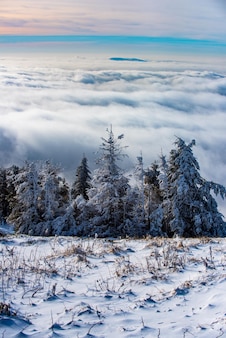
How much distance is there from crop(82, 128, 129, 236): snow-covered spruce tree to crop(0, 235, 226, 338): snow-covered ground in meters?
20.1

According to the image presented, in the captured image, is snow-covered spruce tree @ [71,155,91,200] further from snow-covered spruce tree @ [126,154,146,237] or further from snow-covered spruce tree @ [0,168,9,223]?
snow-covered spruce tree @ [0,168,9,223]

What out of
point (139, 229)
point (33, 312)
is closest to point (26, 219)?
point (139, 229)

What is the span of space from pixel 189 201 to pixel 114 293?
84.1 ft

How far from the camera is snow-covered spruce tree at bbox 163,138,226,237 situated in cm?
3069

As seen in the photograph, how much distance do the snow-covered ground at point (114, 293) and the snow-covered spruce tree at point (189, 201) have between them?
20368mm

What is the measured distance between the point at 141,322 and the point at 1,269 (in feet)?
13.5

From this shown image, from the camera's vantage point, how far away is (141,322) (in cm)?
568

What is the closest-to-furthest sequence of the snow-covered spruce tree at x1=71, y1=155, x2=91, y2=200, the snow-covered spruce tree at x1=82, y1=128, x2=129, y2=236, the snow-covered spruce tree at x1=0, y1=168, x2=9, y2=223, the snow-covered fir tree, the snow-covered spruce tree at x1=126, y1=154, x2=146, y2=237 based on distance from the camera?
the snow-covered spruce tree at x1=82, y1=128, x2=129, y2=236 → the snow-covered spruce tree at x1=126, y1=154, x2=146, y2=237 → the snow-covered fir tree → the snow-covered spruce tree at x1=71, y1=155, x2=91, y2=200 → the snow-covered spruce tree at x1=0, y1=168, x2=9, y2=223

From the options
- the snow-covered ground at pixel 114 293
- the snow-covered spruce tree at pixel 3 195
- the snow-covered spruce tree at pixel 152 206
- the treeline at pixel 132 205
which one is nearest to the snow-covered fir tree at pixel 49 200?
the treeline at pixel 132 205

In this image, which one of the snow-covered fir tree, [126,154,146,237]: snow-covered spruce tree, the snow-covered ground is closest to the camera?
the snow-covered ground

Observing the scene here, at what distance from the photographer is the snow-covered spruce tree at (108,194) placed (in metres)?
30.9

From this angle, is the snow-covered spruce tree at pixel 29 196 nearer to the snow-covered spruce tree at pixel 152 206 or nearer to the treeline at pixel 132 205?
the treeline at pixel 132 205

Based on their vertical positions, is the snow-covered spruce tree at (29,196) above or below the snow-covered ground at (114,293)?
above

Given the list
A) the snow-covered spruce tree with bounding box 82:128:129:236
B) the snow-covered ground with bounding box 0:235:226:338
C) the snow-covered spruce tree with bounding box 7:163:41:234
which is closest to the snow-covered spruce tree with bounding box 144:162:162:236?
the snow-covered spruce tree with bounding box 82:128:129:236
